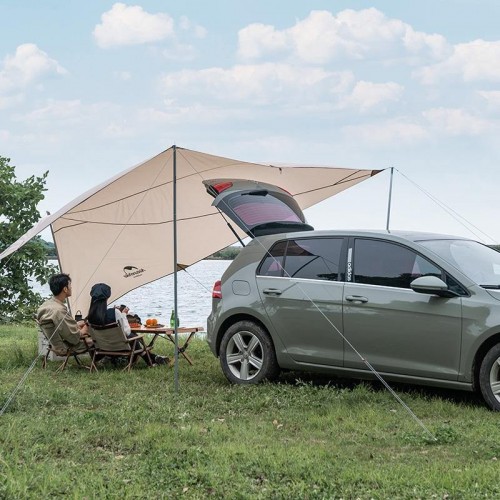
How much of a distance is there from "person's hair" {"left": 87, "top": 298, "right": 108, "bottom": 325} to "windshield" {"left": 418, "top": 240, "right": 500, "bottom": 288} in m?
4.52

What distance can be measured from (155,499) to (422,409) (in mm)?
3361

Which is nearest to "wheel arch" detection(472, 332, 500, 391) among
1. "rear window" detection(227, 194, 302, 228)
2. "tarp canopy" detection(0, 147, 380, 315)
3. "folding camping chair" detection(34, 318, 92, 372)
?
"rear window" detection(227, 194, 302, 228)

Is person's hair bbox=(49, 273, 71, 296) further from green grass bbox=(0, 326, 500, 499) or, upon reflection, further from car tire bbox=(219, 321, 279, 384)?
car tire bbox=(219, 321, 279, 384)

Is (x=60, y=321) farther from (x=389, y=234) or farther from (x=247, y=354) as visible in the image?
(x=389, y=234)

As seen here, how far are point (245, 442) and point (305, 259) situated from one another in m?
2.95

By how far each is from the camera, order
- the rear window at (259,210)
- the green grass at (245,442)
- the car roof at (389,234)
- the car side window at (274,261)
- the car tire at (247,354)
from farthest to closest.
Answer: the rear window at (259,210), the car side window at (274,261), the car tire at (247,354), the car roof at (389,234), the green grass at (245,442)

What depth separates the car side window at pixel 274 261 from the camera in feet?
31.0

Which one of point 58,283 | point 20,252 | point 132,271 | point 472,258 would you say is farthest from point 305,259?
point 20,252

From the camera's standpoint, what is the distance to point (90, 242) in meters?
13.3

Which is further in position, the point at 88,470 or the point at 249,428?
the point at 249,428

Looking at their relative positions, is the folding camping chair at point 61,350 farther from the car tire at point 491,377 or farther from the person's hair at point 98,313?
the car tire at point 491,377

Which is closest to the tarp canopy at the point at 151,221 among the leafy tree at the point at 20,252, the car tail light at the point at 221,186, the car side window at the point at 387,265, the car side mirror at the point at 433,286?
the car tail light at the point at 221,186

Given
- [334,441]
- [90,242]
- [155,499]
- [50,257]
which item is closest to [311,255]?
[334,441]

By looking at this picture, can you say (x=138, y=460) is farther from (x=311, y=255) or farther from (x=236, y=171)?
(x=236, y=171)
